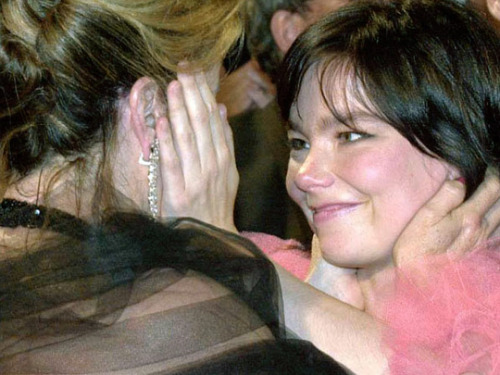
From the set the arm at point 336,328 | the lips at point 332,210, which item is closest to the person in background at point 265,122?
the lips at point 332,210

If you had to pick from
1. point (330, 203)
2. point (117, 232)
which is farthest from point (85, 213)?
point (330, 203)

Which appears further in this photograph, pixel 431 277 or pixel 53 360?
pixel 431 277

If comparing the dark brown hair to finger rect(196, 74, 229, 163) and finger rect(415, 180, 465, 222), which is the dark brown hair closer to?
finger rect(415, 180, 465, 222)

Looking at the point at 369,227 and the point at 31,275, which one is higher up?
the point at 31,275

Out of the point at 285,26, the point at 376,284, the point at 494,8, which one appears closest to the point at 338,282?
the point at 376,284

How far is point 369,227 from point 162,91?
0.47 meters

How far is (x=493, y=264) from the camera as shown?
5.91 feet

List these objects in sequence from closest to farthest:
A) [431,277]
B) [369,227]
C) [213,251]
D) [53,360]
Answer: [53,360] < [213,251] < [431,277] < [369,227]

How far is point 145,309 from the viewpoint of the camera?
1.51 meters

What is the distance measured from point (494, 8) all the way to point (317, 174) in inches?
25.9

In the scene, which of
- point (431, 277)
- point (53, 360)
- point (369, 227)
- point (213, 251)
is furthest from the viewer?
point (369, 227)

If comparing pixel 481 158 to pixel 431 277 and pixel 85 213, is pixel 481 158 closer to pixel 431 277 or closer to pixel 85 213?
pixel 431 277

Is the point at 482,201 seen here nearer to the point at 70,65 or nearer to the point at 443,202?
the point at 443,202

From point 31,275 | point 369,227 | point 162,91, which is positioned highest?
point 162,91
